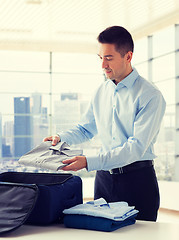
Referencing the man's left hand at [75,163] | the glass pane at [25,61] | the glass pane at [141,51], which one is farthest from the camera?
the glass pane at [25,61]

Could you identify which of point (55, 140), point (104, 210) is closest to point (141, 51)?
point (55, 140)

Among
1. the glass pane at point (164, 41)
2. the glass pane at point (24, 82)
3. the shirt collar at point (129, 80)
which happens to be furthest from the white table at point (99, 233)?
the glass pane at point (24, 82)

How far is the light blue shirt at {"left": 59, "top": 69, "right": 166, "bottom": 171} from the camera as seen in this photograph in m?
2.04

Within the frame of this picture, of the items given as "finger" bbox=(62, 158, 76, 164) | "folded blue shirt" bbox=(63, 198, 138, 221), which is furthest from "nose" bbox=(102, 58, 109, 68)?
"folded blue shirt" bbox=(63, 198, 138, 221)

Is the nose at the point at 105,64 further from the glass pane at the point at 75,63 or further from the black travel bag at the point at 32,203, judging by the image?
the glass pane at the point at 75,63

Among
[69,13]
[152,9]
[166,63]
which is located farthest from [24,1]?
[166,63]

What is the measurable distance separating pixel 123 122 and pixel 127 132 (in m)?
0.06

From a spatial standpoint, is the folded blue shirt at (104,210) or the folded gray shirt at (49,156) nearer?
the folded blue shirt at (104,210)

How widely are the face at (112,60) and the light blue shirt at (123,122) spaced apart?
0.09 m

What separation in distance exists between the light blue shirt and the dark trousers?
10 cm

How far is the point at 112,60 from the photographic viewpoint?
2.16m

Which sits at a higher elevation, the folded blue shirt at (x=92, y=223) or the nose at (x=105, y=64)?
the nose at (x=105, y=64)

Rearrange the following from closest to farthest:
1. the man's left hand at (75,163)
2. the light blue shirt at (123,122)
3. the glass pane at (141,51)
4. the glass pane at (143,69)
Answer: the man's left hand at (75,163) → the light blue shirt at (123,122) → the glass pane at (143,69) → the glass pane at (141,51)

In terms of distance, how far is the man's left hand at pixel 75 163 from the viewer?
185 cm
